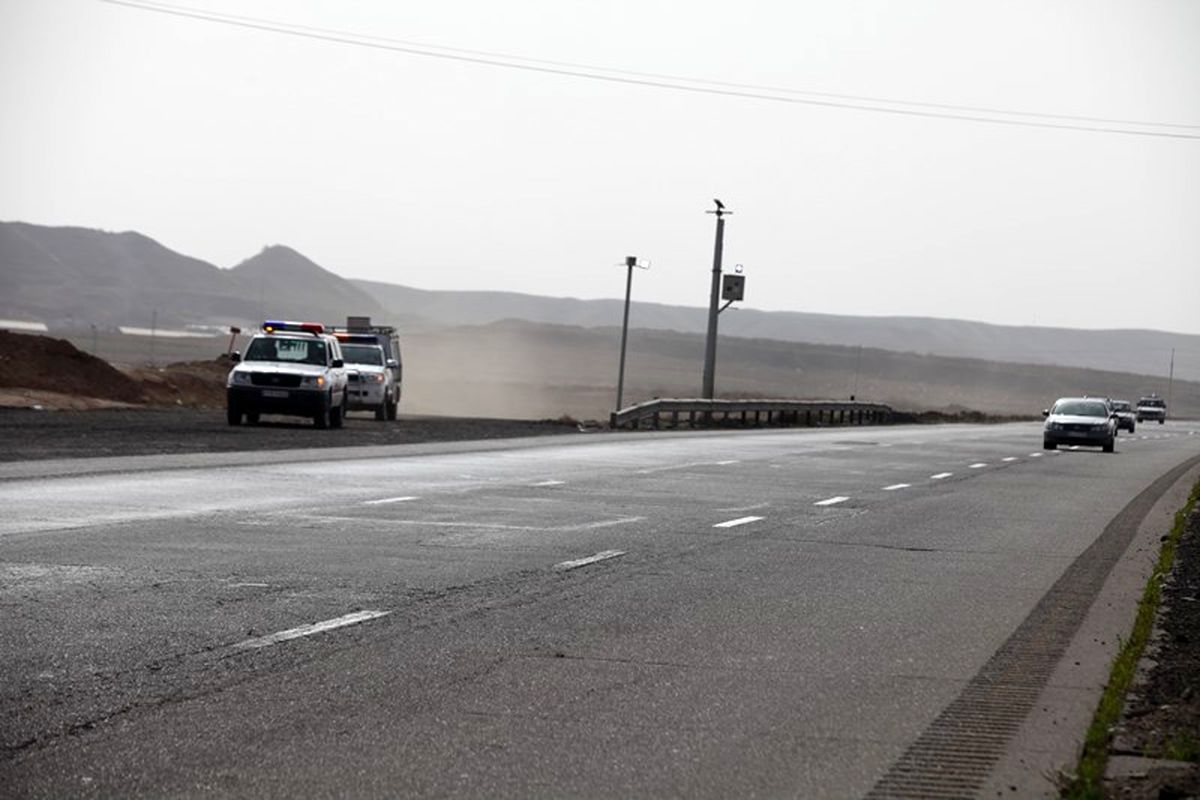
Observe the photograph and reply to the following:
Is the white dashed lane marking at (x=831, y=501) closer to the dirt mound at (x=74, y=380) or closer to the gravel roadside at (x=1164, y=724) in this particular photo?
the gravel roadside at (x=1164, y=724)

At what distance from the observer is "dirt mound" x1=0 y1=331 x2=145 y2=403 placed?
173 feet

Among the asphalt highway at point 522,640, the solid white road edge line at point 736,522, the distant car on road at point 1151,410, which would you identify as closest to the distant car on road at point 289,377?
the asphalt highway at point 522,640

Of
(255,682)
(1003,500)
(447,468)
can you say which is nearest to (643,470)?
(447,468)

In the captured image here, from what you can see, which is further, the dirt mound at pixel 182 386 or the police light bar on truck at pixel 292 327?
the dirt mound at pixel 182 386

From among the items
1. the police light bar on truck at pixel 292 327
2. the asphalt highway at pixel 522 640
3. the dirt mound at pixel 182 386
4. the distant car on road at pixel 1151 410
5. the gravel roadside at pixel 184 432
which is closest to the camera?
the asphalt highway at pixel 522 640

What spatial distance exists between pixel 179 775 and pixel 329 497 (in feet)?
45.7

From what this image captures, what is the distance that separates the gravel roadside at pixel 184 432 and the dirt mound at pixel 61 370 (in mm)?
6774

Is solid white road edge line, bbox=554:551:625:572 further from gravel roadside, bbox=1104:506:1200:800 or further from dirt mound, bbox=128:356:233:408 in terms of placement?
dirt mound, bbox=128:356:233:408

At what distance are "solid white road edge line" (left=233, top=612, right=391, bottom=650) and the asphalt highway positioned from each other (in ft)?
0.10

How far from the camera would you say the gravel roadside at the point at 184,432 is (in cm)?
2892

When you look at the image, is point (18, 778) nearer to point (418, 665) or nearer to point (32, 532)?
point (418, 665)

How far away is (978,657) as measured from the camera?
414 inches

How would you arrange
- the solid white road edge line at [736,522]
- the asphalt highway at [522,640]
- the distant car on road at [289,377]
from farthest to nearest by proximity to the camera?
the distant car on road at [289,377] < the solid white road edge line at [736,522] < the asphalt highway at [522,640]

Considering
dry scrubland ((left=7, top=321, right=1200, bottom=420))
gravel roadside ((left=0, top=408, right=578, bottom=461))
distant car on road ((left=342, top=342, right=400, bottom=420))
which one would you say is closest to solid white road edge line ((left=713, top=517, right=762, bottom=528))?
gravel roadside ((left=0, top=408, right=578, bottom=461))
